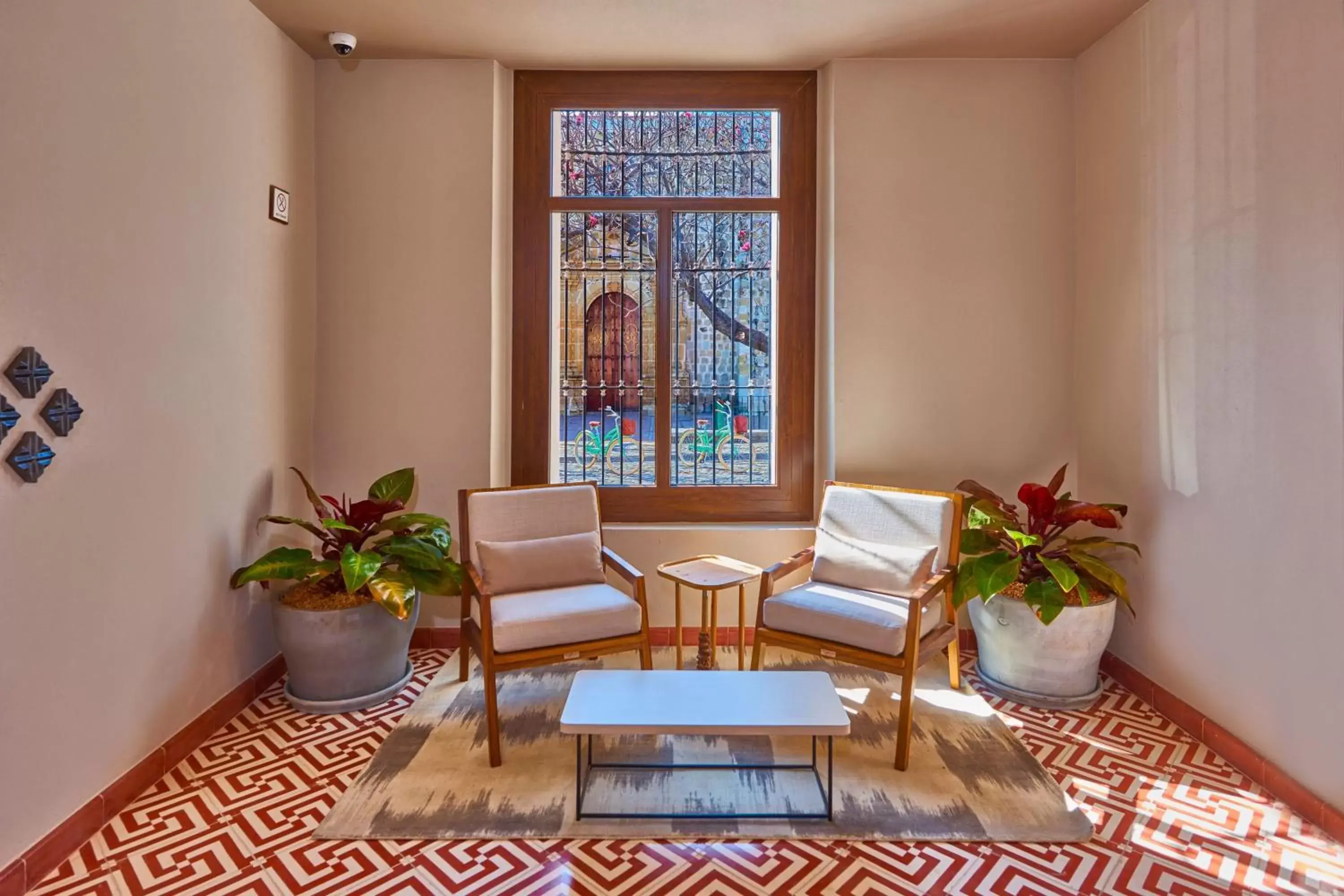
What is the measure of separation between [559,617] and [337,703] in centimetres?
106

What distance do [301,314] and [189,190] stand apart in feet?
2.98

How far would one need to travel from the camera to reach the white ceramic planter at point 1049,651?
301cm

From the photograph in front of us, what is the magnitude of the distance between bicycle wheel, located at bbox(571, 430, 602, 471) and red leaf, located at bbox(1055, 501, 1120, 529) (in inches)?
87.6

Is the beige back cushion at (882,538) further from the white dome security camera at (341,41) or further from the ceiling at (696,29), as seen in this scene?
the white dome security camera at (341,41)

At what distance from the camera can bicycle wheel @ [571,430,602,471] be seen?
398cm

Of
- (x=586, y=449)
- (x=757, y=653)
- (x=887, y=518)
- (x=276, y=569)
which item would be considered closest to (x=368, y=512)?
(x=276, y=569)

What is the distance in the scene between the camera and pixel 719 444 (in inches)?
157

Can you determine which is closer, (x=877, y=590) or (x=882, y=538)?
(x=877, y=590)

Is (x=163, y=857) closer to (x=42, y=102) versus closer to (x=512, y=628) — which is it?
(x=512, y=628)

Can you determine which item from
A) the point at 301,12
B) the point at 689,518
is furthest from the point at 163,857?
the point at 301,12

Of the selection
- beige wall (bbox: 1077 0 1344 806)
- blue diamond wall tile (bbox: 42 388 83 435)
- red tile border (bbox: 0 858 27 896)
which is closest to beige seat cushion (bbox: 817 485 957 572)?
beige wall (bbox: 1077 0 1344 806)

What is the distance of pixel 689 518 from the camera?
3.96 m

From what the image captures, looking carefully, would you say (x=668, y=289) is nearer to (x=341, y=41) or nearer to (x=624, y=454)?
(x=624, y=454)

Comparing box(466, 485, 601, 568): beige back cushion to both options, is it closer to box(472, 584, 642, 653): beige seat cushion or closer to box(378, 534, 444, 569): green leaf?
box(378, 534, 444, 569): green leaf
